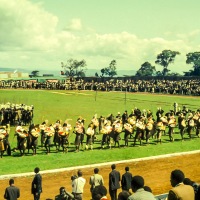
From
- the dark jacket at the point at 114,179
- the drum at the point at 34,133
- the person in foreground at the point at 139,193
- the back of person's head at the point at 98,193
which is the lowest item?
the dark jacket at the point at 114,179

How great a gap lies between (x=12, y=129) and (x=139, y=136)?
10498mm

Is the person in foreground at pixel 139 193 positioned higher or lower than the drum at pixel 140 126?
higher

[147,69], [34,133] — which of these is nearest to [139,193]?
[34,133]

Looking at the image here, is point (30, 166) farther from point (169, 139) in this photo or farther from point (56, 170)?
point (169, 139)

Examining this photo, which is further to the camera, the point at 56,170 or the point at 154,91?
the point at 154,91

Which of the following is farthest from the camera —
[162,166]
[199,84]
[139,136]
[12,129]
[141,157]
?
[199,84]

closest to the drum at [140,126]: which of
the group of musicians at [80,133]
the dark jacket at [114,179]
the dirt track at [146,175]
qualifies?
the group of musicians at [80,133]

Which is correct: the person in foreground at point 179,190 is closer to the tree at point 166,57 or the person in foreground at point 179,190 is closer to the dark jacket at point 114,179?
the dark jacket at point 114,179

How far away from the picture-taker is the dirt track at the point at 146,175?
15509 millimetres

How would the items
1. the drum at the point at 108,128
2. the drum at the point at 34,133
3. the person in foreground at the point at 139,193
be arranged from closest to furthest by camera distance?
1. the person in foreground at the point at 139,193
2. the drum at the point at 34,133
3. the drum at the point at 108,128

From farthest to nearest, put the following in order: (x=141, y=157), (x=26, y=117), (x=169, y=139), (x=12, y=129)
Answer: (x=26, y=117) < (x=12, y=129) < (x=169, y=139) < (x=141, y=157)

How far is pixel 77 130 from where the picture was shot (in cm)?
2166

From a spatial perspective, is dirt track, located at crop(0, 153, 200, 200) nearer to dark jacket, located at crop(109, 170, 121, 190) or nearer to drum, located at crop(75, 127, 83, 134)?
dark jacket, located at crop(109, 170, 121, 190)

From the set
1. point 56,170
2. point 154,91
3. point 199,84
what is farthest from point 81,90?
point 56,170
